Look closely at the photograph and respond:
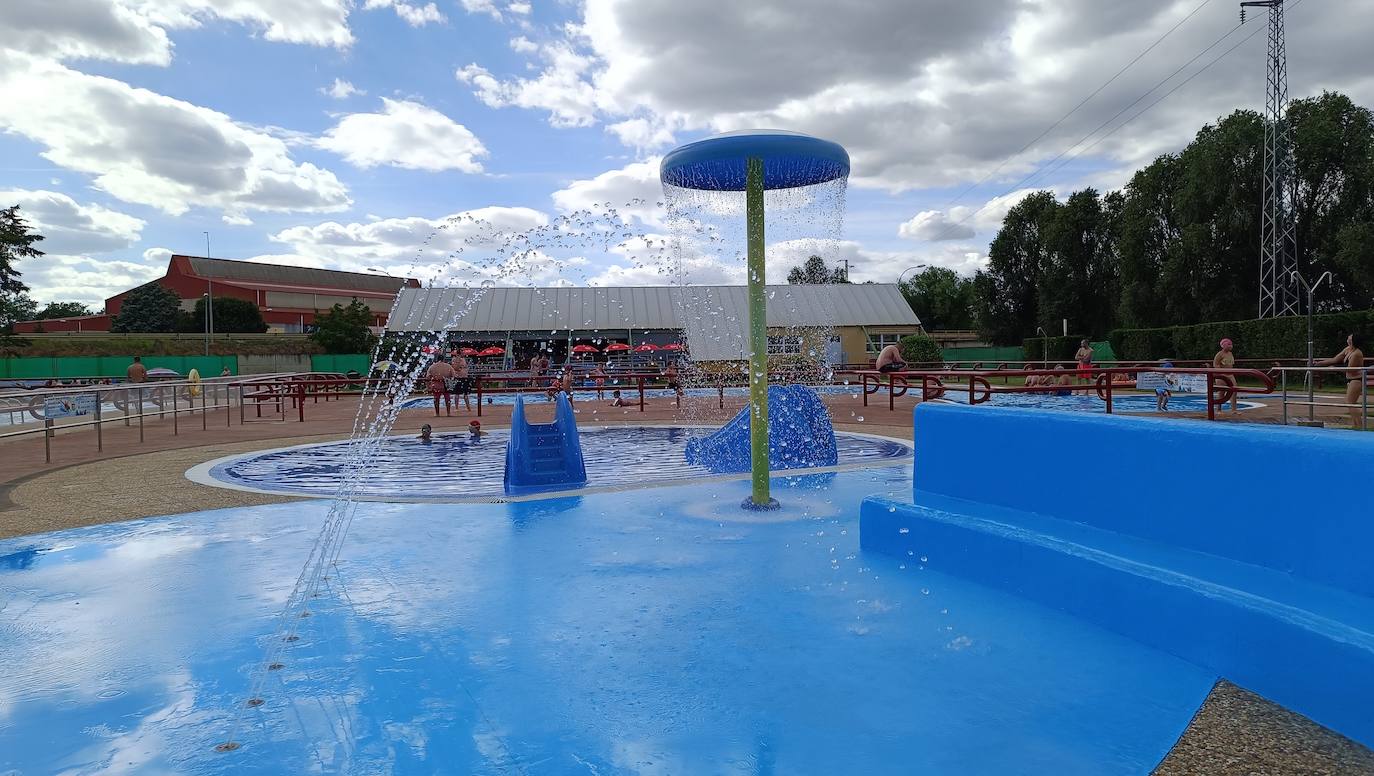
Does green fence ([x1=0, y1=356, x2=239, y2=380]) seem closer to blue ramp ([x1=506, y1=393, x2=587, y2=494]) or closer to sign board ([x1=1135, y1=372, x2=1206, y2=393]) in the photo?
blue ramp ([x1=506, y1=393, x2=587, y2=494])

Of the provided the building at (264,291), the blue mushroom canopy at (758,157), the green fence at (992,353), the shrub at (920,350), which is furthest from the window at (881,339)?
the building at (264,291)

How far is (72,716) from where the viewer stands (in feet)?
12.0

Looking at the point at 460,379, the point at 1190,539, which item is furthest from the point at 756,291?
the point at 460,379

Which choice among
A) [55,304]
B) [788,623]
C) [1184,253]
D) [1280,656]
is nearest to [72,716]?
[788,623]

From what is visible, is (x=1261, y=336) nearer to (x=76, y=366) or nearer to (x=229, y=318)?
(x=76, y=366)

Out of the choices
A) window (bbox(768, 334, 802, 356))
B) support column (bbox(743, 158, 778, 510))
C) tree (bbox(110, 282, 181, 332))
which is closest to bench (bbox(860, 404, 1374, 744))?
support column (bbox(743, 158, 778, 510))

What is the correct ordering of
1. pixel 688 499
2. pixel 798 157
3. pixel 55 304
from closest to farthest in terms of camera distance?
1. pixel 798 157
2. pixel 688 499
3. pixel 55 304

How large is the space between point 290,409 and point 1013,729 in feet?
83.7

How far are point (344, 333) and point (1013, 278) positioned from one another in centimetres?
4374

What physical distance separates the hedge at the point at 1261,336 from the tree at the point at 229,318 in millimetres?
71874

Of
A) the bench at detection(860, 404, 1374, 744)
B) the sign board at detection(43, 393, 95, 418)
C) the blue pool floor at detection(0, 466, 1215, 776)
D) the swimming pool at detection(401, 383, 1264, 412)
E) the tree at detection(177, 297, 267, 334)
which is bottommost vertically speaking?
the blue pool floor at detection(0, 466, 1215, 776)

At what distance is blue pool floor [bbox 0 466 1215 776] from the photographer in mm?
3244

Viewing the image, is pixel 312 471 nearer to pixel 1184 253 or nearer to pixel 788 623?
pixel 788 623

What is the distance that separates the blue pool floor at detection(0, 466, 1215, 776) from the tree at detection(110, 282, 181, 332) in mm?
83101
